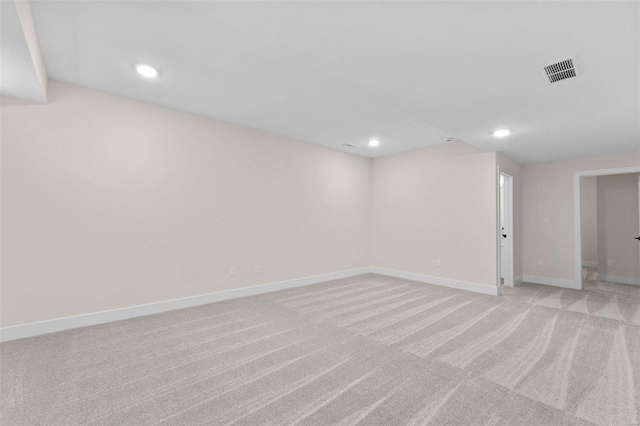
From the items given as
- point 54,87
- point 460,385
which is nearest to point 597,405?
point 460,385

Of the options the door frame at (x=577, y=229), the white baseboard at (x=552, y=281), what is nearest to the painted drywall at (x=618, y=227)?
the door frame at (x=577, y=229)

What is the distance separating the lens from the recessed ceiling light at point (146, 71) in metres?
2.70

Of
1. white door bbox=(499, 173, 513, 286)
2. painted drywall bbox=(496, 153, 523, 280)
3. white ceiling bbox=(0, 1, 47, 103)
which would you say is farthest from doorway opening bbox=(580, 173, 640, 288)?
white ceiling bbox=(0, 1, 47, 103)

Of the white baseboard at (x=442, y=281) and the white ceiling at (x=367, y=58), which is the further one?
the white baseboard at (x=442, y=281)

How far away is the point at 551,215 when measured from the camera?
219 inches

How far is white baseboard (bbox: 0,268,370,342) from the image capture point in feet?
9.11

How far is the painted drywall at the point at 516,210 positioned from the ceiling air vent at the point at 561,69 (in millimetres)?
3063

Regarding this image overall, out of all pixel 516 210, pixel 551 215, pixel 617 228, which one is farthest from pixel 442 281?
pixel 617 228

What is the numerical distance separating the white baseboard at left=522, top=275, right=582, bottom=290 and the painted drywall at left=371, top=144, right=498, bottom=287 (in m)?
1.80

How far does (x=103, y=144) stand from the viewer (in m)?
3.24

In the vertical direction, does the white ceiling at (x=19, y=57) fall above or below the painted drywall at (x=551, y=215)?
above

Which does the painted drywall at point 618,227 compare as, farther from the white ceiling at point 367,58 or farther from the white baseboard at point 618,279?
the white ceiling at point 367,58

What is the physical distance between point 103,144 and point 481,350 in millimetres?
4596

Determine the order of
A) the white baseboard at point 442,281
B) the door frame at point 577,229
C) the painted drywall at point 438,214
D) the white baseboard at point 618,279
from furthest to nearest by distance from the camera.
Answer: the white baseboard at point 618,279, the door frame at point 577,229, the painted drywall at point 438,214, the white baseboard at point 442,281
